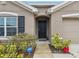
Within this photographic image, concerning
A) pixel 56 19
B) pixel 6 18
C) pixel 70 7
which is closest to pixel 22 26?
pixel 6 18

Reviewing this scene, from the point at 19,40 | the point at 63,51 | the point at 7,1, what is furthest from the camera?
the point at 7,1

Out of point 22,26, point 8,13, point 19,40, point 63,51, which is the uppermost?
point 8,13

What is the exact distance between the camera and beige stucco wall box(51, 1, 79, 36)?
60.6ft

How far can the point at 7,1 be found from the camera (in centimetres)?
1806

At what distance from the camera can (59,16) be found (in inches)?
728

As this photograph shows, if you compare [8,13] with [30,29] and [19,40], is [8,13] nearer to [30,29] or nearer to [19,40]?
[30,29]

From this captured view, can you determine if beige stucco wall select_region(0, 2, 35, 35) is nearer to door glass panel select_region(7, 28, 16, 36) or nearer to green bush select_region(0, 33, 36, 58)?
door glass panel select_region(7, 28, 16, 36)

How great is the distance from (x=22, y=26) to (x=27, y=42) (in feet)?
18.2

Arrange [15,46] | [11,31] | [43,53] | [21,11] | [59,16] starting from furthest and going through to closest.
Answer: [59,16], [11,31], [21,11], [43,53], [15,46]

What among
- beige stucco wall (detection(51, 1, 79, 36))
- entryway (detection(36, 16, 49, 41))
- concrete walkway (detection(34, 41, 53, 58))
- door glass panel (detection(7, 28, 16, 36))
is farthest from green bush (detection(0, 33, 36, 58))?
entryway (detection(36, 16, 49, 41))

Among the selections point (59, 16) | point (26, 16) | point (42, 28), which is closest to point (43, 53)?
point (26, 16)

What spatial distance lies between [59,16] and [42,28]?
4607 millimetres

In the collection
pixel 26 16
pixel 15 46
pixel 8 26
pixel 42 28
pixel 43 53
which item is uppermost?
pixel 26 16

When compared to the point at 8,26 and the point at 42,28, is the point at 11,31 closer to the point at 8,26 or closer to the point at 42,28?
the point at 8,26
